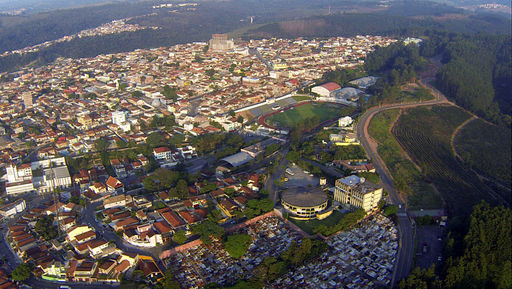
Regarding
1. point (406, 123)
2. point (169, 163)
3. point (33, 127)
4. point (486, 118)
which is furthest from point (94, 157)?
point (486, 118)

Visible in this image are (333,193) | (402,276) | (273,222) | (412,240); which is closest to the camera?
(402,276)

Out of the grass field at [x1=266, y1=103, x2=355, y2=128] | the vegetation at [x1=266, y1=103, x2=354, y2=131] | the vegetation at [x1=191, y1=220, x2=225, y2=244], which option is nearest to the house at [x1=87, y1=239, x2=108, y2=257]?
the vegetation at [x1=191, y1=220, x2=225, y2=244]

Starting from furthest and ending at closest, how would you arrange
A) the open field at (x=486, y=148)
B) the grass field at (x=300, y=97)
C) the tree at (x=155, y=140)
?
the grass field at (x=300, y=97), the tree at (x=155, y=140), the open field at (x=486, y=148)

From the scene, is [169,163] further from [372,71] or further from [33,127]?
[372,71]

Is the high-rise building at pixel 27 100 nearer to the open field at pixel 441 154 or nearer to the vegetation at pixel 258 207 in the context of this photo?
the vegetation at pixel 258 207

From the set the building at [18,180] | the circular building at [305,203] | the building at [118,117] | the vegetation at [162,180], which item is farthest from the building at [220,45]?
the circular building at [305,203]
